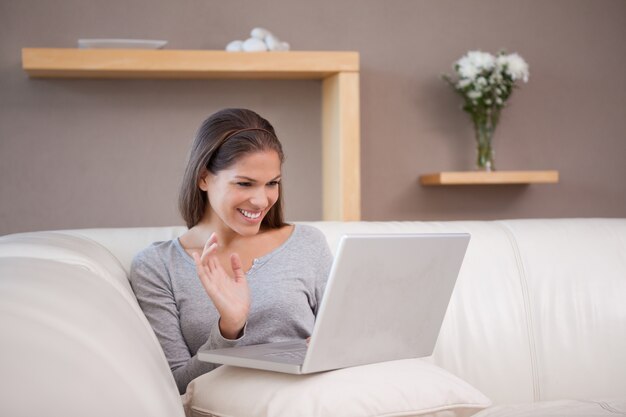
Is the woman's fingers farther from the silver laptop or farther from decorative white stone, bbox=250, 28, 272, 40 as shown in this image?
decorative white stone, bbox=250, 28, 272, 40

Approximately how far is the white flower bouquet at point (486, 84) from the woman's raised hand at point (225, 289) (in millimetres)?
2562

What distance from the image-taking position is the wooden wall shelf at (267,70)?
3.59 meters

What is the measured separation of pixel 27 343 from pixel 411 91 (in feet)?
11.6

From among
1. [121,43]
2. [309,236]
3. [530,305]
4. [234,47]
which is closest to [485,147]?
[234,47]

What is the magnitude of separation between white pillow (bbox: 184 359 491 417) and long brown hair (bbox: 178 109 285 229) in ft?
2.09

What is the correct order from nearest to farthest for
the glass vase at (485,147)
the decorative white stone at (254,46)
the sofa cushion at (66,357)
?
the sofa cushion at (66,357) < the decorative white stone at (254,46) < the glass vase at (485,147)

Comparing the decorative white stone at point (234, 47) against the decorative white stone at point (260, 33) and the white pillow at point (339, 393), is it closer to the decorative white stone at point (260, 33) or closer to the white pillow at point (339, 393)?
the decorative white stone at point (260, 33)

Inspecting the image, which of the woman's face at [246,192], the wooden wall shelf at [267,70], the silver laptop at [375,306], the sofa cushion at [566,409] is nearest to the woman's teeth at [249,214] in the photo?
the woman's face at [246,192]

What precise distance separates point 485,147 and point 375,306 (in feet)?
9.11

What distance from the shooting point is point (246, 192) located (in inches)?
78.4

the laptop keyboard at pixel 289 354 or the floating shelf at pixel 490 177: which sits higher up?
the floating shelf at pixel 490 177

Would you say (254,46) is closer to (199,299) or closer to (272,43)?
(272,43)

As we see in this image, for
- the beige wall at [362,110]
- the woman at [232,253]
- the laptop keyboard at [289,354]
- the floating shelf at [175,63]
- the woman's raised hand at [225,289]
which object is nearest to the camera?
the laptop keyboard at [289,354]

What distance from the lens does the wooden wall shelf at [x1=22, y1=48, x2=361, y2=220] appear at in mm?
3590
